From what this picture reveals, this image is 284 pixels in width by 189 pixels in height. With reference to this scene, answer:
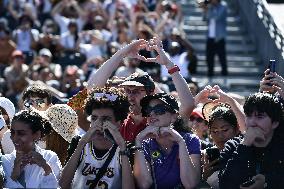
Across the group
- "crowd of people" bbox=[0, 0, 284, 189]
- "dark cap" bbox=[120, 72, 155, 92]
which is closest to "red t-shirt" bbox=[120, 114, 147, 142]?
"crowd of people" bbox=[0, 0, 284, 189]

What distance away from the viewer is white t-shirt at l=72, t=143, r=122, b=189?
8898 mm

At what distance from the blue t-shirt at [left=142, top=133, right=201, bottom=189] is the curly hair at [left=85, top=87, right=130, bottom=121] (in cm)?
33

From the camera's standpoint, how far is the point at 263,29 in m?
20.5

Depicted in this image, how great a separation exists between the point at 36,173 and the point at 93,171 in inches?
20.0

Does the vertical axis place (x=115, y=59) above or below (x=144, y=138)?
above

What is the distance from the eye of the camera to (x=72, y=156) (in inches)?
348

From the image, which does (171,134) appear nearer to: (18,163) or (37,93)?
(18,163)

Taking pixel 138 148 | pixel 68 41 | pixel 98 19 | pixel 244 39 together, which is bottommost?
pixel 244 39

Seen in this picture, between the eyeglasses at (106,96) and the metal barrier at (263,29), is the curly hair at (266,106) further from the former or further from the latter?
the metal barrier at (263,29)

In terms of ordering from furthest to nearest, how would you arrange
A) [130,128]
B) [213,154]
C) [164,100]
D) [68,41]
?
[68,41], [130,128], [213,154], [164,100]

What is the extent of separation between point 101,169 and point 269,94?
1.52 m

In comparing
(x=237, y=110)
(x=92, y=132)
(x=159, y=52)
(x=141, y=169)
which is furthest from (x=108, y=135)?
(x=159, y=52)

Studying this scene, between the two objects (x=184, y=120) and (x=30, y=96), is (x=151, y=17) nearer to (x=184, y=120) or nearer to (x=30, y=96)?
(x=30, y=96)

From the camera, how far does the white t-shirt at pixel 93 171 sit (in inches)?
350
